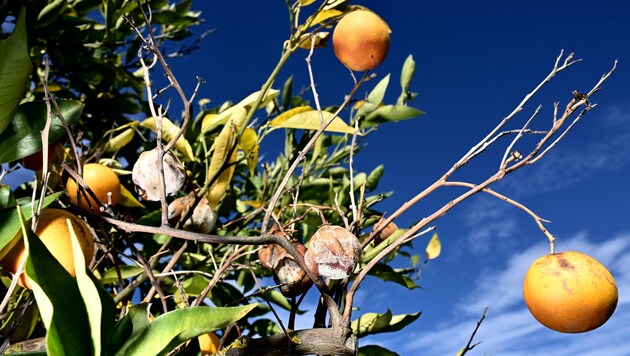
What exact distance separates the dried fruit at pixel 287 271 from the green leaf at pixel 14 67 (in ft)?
1.03

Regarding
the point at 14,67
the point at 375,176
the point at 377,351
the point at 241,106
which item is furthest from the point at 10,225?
the point at 375,176

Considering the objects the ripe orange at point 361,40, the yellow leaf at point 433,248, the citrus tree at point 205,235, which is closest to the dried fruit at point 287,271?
the citrus tree at point 205,235

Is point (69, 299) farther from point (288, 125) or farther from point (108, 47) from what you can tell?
point (108, 47)

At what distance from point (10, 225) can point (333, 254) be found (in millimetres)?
325

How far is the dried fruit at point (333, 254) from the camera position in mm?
621

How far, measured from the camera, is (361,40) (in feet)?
2.75

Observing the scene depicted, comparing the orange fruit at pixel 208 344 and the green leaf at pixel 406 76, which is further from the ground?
the green leaf at pixel 406 76

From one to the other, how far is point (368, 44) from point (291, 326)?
40cm

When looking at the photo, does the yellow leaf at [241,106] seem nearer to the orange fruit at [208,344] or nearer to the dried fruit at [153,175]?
the dried fruit at [153,175]

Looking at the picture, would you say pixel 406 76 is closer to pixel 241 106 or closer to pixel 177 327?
pixel 241 106

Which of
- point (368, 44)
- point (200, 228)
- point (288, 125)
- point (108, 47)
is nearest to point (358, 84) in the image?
point (368, 44)

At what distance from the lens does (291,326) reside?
27.4 inches

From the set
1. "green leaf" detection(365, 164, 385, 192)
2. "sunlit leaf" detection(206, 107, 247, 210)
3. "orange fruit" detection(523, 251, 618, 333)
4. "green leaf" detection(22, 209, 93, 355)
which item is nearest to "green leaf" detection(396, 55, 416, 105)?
"green leaf" detection(365, 164, 385, 192)

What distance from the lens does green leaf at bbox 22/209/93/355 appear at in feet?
1.41
